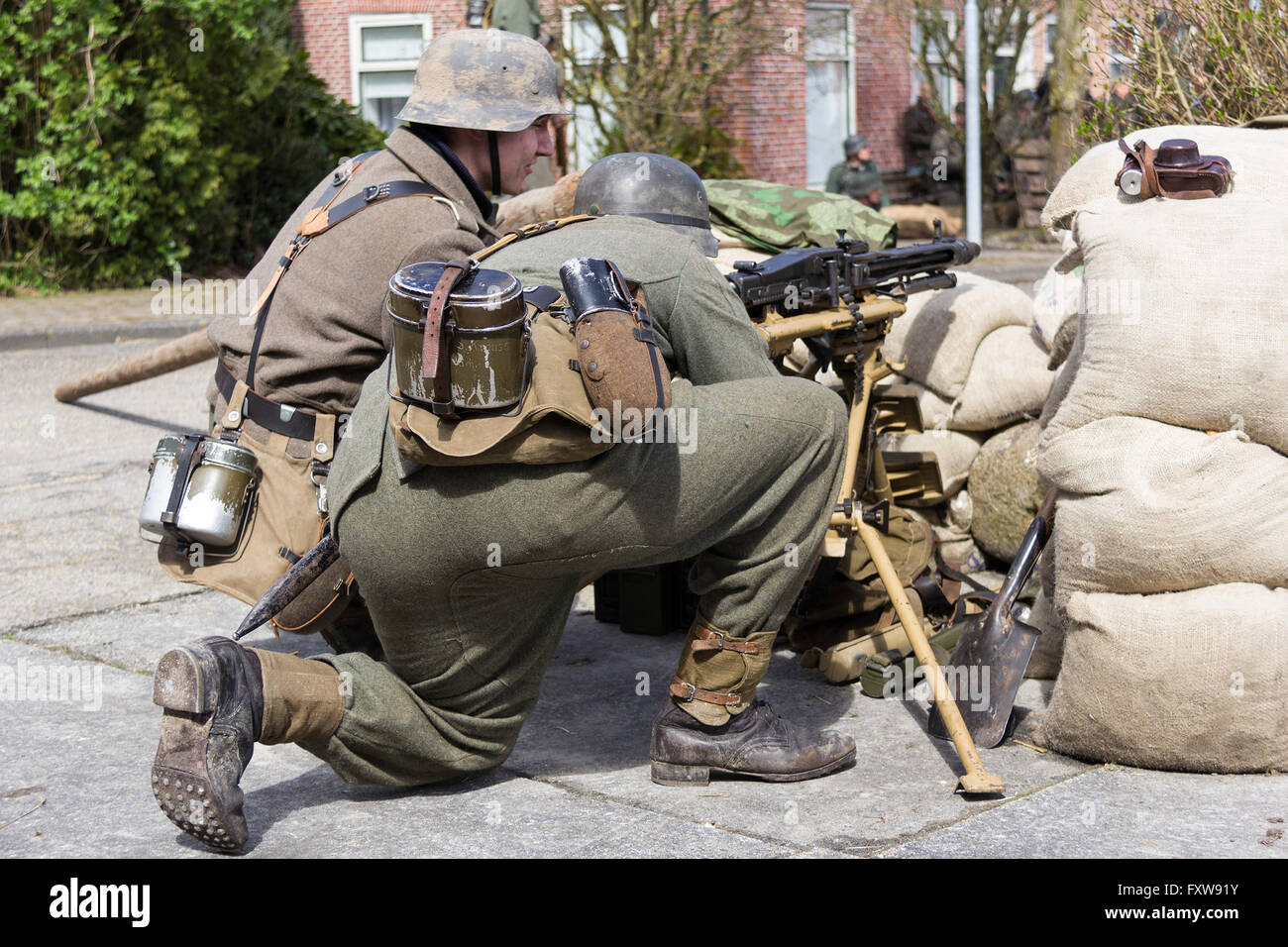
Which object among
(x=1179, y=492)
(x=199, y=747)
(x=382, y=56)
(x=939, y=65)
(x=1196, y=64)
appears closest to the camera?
(x=199, y=747)

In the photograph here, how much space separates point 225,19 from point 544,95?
1006 cm

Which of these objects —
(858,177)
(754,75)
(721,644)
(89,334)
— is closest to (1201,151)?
(721,644)

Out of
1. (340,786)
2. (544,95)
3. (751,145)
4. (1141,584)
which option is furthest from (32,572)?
(751,145)

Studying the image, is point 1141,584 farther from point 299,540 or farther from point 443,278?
point 299,540

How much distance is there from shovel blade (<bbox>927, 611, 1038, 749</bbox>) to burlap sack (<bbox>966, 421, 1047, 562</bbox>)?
1196 mm

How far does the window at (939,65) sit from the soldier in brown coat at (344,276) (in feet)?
58.2

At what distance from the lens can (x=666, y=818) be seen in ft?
9.80

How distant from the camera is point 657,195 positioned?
12.6 feet

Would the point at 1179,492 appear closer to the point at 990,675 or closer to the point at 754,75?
the point at 990,675

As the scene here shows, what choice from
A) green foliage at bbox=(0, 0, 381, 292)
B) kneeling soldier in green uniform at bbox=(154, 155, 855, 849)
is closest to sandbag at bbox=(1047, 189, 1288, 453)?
kneeling soldier in green uniform at bbox=(154, 155, 855, 849)

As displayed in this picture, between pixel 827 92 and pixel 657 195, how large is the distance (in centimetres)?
1742

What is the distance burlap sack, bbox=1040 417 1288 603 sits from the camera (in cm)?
319

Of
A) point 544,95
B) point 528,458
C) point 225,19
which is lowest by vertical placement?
point 528,458

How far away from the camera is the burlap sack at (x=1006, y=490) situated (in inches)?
187
